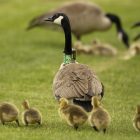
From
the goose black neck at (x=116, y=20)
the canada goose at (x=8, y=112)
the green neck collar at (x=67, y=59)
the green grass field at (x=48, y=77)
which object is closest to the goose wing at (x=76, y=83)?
the green grass field at (x=48, y=77)

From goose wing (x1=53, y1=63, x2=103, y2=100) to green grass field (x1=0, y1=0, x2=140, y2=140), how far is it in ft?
1.68

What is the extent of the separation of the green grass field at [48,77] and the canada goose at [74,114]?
0.49ft

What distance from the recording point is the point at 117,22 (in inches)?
948

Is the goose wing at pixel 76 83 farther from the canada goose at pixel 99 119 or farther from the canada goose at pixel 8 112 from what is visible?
the canada goose at pixel 8 112

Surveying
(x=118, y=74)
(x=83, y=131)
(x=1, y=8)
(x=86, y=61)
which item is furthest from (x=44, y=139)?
(x=1, y=8)

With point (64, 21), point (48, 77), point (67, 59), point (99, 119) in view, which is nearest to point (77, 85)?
point (99, 119)

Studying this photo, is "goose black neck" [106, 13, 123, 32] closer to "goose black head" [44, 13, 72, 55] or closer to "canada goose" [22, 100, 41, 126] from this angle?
"goose black head" [44, 13, 72, 55]

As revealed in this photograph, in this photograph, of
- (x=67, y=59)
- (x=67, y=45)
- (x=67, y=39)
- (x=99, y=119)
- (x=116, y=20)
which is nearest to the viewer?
(x=99, y=119)

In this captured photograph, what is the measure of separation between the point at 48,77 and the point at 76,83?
6.35 m

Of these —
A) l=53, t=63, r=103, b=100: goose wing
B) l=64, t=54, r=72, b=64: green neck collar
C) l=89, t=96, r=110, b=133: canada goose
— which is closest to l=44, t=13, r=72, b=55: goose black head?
l=64, t=54, r=72, b=64: green neck collar

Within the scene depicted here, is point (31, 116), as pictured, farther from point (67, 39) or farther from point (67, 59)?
point (67, 39)

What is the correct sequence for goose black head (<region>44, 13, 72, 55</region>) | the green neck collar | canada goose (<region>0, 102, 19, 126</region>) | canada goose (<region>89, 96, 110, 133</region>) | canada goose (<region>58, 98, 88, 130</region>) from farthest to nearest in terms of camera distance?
1. goose black head (<region>44, 13, 72, 55</region>)
2. the green neck collar
3. canada goose (<region>0, 102, 19, 126</region>)
4. canada goose (<region>58, 98, 88, 130</region>)
5. canada goose (<region>89, 96, 110, 133</region>)

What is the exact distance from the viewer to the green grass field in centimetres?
955

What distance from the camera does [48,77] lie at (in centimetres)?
1648
